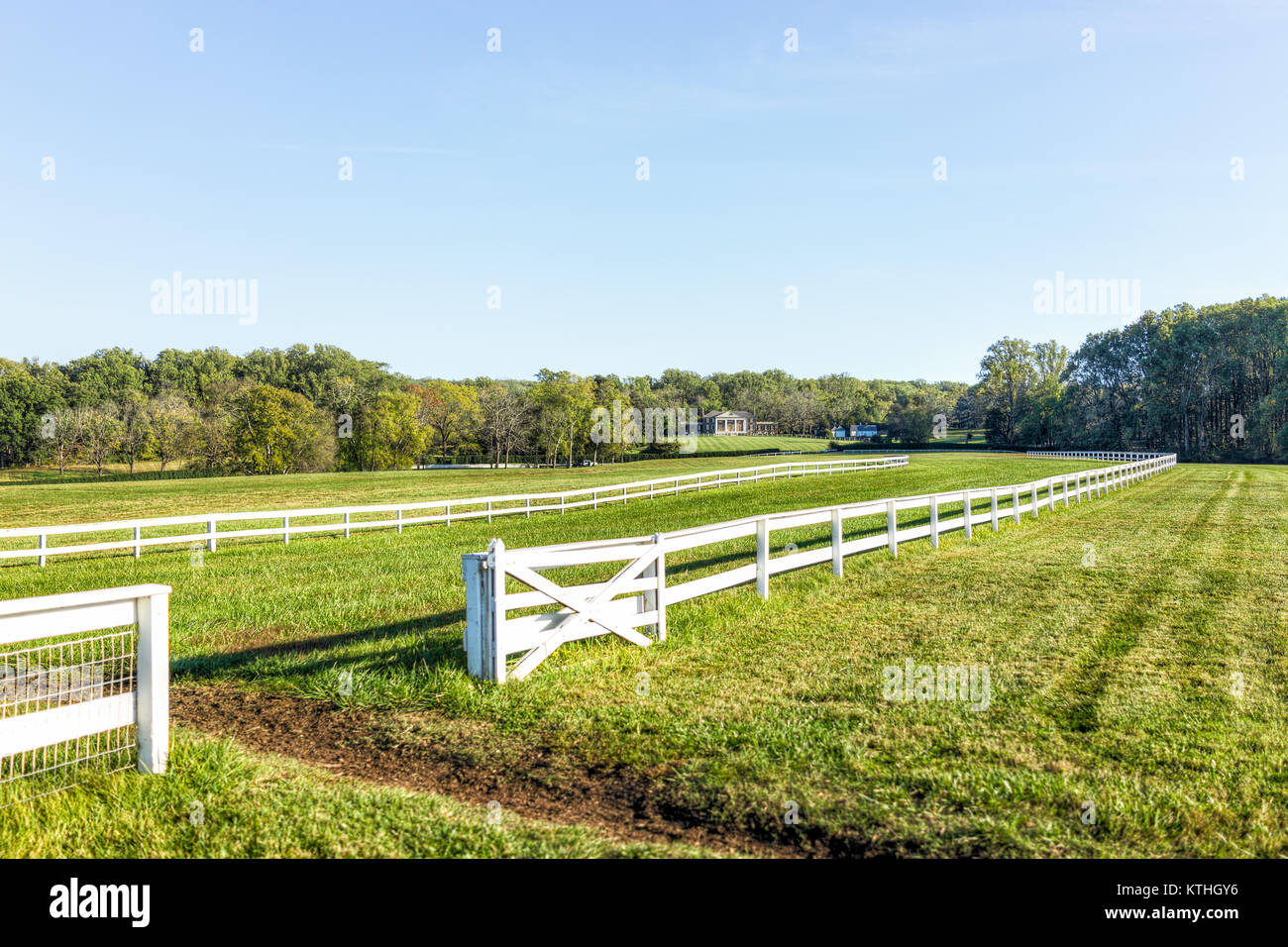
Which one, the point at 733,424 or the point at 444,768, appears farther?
the point at 733,424

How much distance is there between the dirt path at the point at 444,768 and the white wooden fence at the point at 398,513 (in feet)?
38.5

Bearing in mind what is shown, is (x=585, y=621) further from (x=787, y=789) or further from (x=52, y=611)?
(x=52, y=611)

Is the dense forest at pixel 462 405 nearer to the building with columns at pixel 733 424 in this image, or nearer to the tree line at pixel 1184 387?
the tree line at pixel 1184 387

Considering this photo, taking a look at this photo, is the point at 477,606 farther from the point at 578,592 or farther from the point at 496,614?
the point at 578,592

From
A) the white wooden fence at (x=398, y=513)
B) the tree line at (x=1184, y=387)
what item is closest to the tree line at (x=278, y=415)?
the tree line at (x=1184, y=387)

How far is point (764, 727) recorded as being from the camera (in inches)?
228

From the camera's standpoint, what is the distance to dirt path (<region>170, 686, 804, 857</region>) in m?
4.41

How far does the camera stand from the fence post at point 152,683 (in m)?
4.92

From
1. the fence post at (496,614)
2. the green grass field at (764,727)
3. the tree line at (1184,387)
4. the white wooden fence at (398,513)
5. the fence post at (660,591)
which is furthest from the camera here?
the tree line at (1184,387)

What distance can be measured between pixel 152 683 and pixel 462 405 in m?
106

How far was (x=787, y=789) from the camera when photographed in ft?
15.5

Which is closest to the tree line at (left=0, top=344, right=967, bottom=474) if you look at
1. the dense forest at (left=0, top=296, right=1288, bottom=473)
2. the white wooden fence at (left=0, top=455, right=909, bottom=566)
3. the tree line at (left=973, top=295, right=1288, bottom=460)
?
the dense forest at (left=0, top=296, right=1288, bottom=473)

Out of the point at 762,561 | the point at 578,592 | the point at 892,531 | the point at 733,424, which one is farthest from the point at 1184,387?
the point at 578,592
